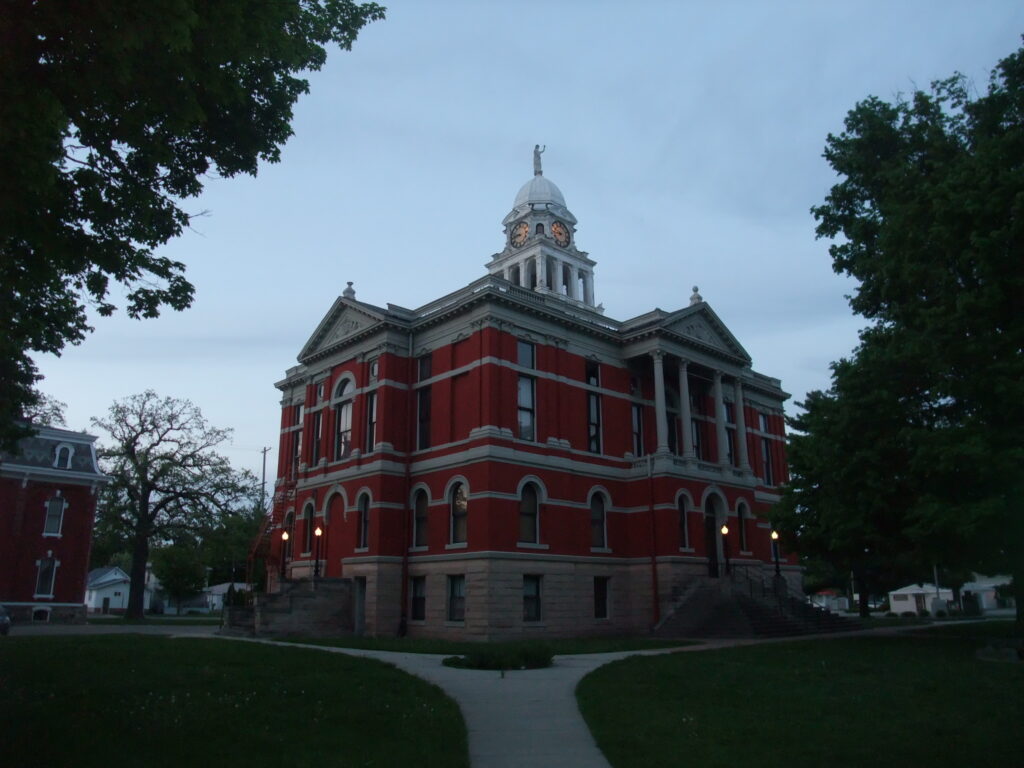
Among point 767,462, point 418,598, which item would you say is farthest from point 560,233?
point 418,598

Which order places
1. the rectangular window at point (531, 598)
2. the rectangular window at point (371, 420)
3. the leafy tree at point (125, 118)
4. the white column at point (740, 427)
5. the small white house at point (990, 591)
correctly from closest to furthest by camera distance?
the leafy tree at point (125, 118), the rectangular window at point (531, 598), the rectangular window at point (371, 420), the white column at point (740, 427), the small white house at point (990, 591)

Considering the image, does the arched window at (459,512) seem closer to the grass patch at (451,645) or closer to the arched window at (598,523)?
the grass patch at (451,645)

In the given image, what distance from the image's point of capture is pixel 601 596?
3109cm

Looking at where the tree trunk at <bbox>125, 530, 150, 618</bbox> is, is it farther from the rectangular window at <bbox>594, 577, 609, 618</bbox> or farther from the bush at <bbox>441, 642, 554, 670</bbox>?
the bush at <bbox>441, 642, 554, 670</bbox>

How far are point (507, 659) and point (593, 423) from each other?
55.9 feet

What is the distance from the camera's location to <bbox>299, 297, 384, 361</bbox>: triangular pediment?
3297cm

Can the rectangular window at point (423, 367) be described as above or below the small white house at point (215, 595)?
above

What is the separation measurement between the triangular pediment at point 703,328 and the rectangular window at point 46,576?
120 feet

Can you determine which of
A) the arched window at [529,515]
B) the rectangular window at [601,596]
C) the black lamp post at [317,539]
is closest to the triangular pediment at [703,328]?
the arched window at [529,515]

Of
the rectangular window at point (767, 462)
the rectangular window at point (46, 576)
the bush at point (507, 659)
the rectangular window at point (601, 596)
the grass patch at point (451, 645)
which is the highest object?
the rectangular window at point (767, 462)

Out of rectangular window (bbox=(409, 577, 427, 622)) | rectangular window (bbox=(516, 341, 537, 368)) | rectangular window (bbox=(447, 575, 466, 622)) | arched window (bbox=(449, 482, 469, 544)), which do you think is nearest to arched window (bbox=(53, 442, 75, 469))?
rectangular window (bbox=(409, 577, 427, 622))

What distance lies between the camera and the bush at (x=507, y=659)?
54.4 feet

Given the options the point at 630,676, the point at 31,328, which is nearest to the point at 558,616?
the point at 630,676

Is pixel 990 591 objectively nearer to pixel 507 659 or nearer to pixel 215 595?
pixel 507 659
